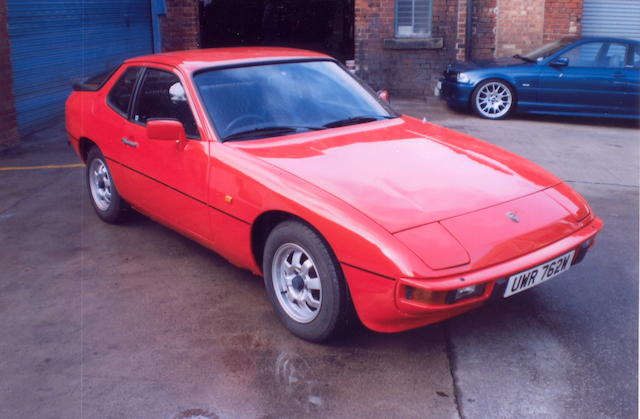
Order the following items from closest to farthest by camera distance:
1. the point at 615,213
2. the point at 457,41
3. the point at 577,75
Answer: the point at 615,213, the point at 577,75, the point at 457,41

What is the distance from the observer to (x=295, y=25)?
68.3 feet

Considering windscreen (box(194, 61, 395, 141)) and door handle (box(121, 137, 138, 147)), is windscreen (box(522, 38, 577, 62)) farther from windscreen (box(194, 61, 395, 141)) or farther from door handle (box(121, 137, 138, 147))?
door handle (box(121, 137, 138, 147))

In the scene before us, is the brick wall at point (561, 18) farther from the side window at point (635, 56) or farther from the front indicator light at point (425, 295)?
the front indicator light at point (425, 295)

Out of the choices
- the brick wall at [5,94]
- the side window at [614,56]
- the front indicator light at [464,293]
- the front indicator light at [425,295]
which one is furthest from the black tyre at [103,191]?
the side window at [614,56]

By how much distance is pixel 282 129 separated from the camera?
13.1 ft

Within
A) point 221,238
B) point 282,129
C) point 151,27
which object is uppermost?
point 151,27

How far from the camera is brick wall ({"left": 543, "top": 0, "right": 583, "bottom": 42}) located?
495 inches

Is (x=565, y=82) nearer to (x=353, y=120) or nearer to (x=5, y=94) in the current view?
(x=353, y=120)

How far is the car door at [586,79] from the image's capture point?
9.98m

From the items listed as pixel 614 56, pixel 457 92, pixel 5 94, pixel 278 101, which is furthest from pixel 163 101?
pixel 614 56

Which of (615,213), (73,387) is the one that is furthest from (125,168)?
(615,213)

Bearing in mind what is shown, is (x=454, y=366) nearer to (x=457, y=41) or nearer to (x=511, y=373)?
(x=511, y=373)

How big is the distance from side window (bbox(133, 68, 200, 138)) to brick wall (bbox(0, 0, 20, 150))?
4.58 metres

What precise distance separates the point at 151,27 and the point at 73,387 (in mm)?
11624
